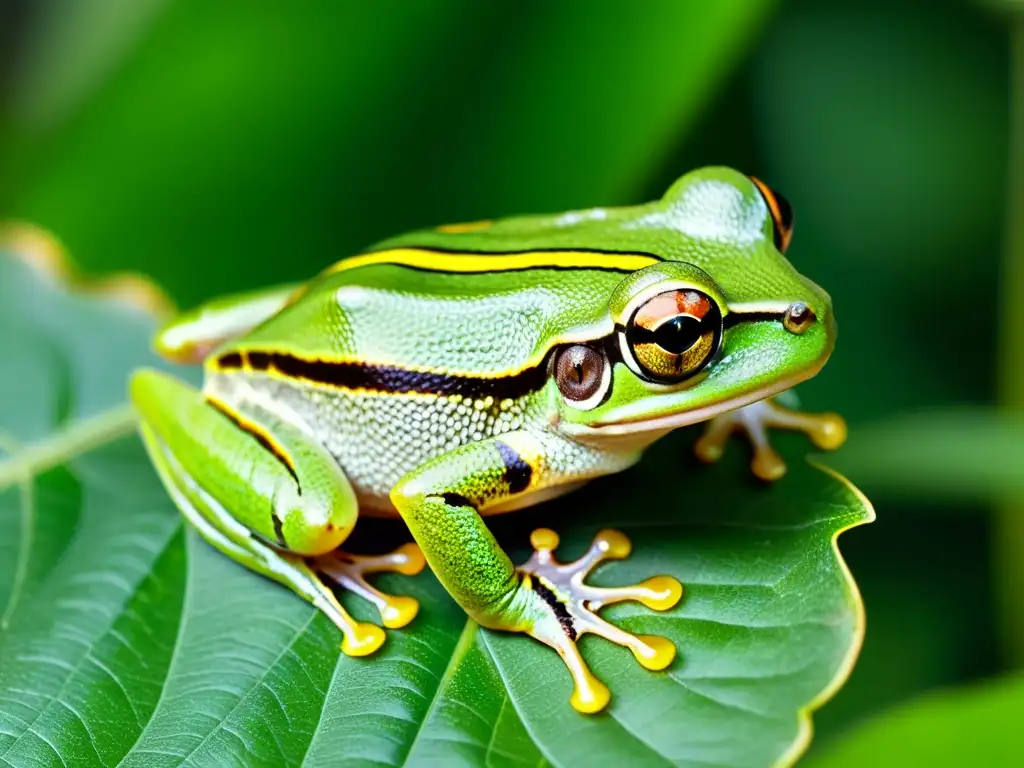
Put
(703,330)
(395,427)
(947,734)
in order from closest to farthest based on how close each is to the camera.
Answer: (703,330), (947,734), (395,427)

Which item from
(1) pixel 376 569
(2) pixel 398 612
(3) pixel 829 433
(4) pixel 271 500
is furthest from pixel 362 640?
(3) pixel 829 433

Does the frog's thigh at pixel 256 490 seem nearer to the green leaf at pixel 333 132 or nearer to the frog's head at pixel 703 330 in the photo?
the frog's head at pixel 703 330

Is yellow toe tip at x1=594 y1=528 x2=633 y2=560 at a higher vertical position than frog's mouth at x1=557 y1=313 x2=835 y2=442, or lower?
lower

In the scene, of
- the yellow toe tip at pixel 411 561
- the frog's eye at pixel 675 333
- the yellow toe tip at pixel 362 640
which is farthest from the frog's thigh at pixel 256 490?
the frog's eye at pixel 675 333

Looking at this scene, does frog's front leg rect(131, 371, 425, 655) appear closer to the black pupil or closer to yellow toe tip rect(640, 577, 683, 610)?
yellow toe tip rect(640, 577, 683, 610)

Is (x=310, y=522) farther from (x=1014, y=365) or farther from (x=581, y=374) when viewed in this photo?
(x=1014, y=365)

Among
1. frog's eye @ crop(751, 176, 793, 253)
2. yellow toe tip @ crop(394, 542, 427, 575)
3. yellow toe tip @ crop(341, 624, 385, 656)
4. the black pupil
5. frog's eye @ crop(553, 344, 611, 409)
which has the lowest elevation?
yellow toe tip @ crop(341, 624, 385, 656)

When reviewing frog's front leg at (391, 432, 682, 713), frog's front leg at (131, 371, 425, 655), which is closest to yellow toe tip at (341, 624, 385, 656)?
frog's front leg at (131, 371, 425, 655)
